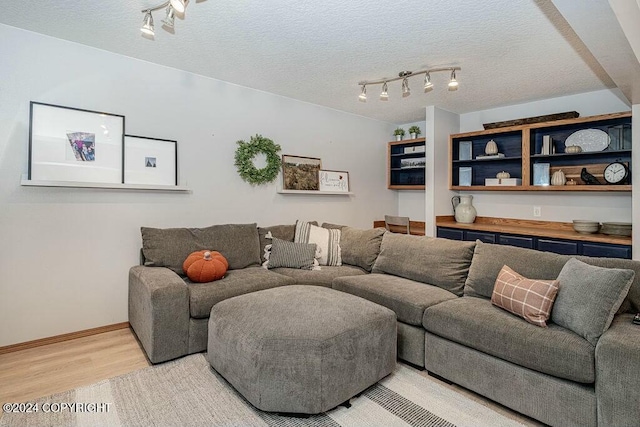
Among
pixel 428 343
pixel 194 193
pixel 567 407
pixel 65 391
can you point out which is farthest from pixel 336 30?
pixel 65 391

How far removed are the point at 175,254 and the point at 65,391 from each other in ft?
3.91

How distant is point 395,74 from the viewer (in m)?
3.37

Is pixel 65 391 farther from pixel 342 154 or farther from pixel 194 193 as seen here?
pixel 342 154

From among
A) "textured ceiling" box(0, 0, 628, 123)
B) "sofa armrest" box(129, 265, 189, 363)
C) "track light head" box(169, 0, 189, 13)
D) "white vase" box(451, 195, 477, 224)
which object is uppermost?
"textured ceiling" box(0, 0, 628, 123)

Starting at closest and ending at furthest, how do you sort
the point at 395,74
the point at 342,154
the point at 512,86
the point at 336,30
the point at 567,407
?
the point at 567,407
the point at 336,30
the point at 395,74
the point at 512,86
the point at 342,154

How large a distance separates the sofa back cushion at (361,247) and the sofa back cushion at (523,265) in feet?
3.34

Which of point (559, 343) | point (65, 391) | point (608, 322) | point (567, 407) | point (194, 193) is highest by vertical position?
point (194, 193)

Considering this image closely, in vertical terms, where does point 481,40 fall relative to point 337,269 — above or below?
above

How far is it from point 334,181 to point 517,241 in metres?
2.39

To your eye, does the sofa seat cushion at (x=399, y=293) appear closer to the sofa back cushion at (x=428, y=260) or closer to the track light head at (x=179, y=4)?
the sofa back cushion at (x=428, y=260)

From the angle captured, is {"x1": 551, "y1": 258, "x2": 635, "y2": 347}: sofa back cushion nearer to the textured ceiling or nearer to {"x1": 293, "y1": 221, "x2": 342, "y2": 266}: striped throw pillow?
the textured ceiling

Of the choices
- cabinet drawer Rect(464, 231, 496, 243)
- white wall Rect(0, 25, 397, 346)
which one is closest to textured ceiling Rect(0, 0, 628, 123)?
white wall Rect(0, 25, 397, 346)

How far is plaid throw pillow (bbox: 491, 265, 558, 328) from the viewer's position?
1891 mm

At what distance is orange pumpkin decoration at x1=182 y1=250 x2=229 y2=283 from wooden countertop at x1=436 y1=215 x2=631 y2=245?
10.0ft
